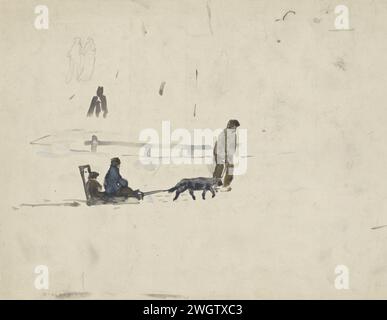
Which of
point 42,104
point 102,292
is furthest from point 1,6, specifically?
point 102,292

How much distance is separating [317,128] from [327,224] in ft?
1.22

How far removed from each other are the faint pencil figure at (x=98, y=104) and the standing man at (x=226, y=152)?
456mm

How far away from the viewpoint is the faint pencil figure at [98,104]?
11000 mm

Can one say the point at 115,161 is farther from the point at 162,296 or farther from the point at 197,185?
the point at 162,296

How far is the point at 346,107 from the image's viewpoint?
1101 cm

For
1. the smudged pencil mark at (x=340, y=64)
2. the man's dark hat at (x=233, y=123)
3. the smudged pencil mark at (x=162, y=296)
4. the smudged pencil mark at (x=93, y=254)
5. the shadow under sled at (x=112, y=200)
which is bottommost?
the smudged pencil mark at (x=162, y=296)

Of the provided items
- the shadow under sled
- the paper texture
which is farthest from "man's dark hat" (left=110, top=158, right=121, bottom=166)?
the shadow under sled

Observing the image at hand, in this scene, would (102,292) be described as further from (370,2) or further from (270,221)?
(370,2)

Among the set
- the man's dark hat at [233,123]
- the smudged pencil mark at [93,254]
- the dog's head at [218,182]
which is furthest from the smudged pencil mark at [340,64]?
the smudged pencil mark at [93,254]

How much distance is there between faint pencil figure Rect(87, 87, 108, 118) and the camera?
11000 millimetres

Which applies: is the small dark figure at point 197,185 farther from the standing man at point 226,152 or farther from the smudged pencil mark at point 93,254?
the smudged pencil mark at point 93,254

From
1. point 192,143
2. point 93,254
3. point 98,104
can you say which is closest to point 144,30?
point 98,104

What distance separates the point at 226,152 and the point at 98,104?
0.53 meters

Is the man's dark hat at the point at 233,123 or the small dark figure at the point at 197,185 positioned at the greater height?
the man's dark hat at the point at 233,123
